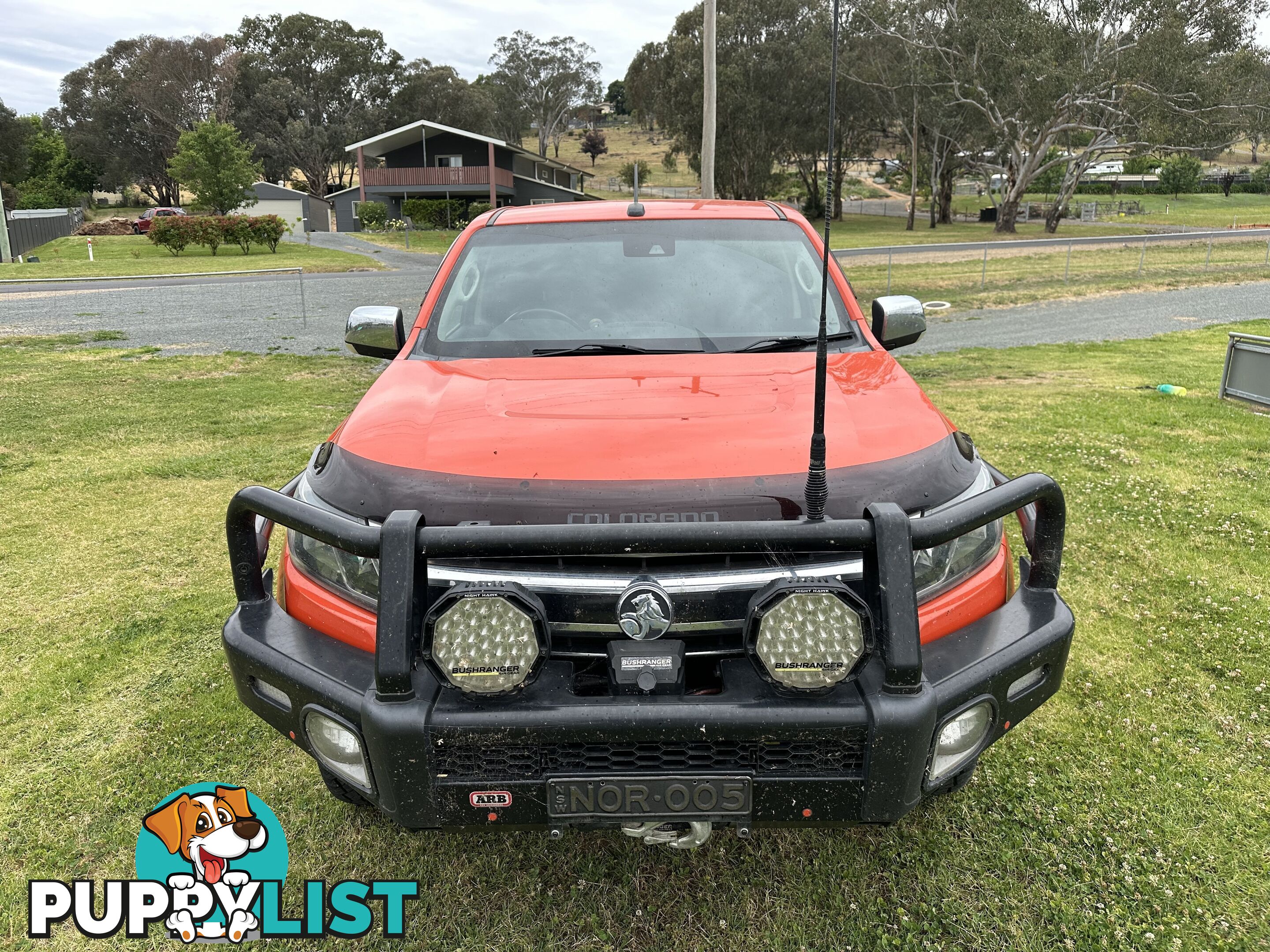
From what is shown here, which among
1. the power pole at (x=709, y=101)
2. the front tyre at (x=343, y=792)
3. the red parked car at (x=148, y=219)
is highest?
the power pole at (x=709, y=101)

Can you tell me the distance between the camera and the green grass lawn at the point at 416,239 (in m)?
37.8

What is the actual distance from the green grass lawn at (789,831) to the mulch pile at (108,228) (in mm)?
50431

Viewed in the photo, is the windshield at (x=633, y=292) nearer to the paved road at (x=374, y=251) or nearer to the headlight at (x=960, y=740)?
the headlight at (x=960, y=740)

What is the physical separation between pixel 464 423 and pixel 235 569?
72 centimetres

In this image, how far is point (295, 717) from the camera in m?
2.21

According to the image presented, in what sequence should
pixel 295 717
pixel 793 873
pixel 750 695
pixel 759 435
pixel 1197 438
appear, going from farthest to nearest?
pixel 1197 438 < pixel 793 873 < pixel 759 435 < pixel 295 717 < pixel 750 695

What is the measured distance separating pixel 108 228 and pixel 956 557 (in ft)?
186

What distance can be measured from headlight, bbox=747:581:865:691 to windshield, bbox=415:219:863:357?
1407 millimetres

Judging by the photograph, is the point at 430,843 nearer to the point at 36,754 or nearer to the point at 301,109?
the point at 36,754

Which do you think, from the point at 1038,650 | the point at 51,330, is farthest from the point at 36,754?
the point at 51,330

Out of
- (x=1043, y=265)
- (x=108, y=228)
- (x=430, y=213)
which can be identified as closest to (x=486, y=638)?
(x=1043, y=265)

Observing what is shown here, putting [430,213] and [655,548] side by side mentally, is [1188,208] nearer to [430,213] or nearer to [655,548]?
[430,213]

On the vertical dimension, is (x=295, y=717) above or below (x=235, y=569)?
below

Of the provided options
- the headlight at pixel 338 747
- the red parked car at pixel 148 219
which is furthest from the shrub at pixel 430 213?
the headlight at pixel 338 747
